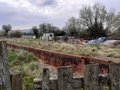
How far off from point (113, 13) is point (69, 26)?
18.6 m

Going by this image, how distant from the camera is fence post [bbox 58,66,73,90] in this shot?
2521 mm

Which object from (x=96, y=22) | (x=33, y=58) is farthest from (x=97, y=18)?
(x=33, y=58)

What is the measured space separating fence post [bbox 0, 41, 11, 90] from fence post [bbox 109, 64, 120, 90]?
1255 millimetres

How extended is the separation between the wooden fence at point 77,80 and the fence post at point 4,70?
0.39m

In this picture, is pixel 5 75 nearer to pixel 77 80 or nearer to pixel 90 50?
pixel 77 80

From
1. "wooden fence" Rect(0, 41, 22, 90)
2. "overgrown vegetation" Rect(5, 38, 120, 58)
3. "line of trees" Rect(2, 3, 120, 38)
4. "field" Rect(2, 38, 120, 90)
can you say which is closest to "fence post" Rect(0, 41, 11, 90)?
"wooden fence" Rect(0, 41, 22, 90)

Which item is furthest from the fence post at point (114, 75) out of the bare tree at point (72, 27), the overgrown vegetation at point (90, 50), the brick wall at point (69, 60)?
the bare tree at point (72, 27)

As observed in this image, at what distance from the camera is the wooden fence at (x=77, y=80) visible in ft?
8.27

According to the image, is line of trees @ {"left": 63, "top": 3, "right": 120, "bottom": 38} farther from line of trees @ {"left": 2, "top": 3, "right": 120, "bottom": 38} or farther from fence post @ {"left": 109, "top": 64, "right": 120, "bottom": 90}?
fence post @ {"left": 109, "top": 64, "right": 120, "bottom": 90}

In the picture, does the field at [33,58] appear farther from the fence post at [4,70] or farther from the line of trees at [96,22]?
the line of trees at [96,22]

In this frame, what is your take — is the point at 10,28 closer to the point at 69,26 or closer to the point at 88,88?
the point at 69,26

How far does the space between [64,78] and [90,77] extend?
0.32m

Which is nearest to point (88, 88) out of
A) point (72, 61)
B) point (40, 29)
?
point (72, 61)

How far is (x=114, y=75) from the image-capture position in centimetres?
263
